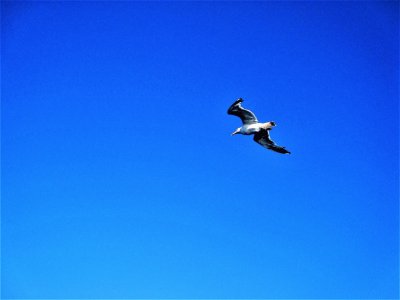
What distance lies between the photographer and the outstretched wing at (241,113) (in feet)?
71.6

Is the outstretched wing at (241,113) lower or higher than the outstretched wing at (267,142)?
higher

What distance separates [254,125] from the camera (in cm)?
2219

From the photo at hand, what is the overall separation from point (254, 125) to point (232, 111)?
40.7 inches

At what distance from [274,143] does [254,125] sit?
53.1 inches

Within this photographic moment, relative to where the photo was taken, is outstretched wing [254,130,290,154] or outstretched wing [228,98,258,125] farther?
outstretched wing [254,130,290,154]

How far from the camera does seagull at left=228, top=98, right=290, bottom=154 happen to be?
21.8 m

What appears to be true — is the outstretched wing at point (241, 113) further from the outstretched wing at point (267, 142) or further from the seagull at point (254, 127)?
the outstretched wing at point (267, 142)

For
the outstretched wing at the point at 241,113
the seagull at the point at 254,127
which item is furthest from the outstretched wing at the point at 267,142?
the outstretched wing at the point at 241,113

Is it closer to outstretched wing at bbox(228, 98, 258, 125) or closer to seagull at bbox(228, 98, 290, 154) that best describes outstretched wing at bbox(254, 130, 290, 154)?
seagull at bbox(228, 98, 290, 154)

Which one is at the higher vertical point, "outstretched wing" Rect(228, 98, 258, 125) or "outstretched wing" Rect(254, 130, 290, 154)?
"outstretched wing" Rect(228, 98, 258, 125)

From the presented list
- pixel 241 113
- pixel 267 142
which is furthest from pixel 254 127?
pixel 267 142

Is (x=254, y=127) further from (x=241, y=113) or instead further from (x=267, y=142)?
(x=267, y=142)

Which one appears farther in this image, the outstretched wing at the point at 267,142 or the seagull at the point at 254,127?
the outstretched wing at the point at 267,142

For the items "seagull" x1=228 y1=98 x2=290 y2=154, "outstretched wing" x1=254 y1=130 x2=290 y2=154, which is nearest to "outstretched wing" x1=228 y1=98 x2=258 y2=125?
"seagull" x1=228 y1=98 x2=290 y2=154
